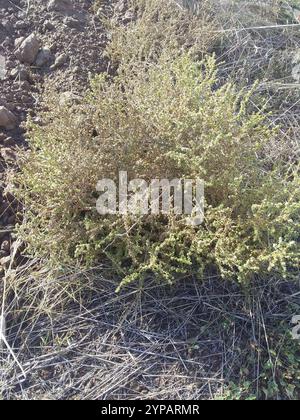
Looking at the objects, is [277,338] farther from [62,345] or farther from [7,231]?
[7,231]

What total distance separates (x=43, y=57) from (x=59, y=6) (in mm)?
436

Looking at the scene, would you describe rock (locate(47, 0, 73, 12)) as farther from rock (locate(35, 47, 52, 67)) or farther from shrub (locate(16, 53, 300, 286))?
shrub (locate(16, 53, 300, 286))

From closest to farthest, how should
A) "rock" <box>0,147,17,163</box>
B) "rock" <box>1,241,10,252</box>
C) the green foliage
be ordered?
the green foliage, "rock" <box>1,241,10,252</box>, "rock" <box>0,147,17,163</box>

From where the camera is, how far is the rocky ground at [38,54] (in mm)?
2271

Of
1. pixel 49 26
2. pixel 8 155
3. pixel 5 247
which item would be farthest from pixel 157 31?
pixel 5 247

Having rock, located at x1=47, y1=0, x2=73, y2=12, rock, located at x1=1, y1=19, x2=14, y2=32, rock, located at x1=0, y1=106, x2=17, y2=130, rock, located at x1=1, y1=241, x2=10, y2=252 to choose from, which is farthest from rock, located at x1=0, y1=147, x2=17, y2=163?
rock, located at x1=47, y1=0, x2=73, y2=12

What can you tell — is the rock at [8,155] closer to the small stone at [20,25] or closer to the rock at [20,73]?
the rock at [20,73]

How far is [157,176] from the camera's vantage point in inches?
74.2

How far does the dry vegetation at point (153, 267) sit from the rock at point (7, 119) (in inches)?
13.6

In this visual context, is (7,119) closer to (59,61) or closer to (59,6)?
(59,61)

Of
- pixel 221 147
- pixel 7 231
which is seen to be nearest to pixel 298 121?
pixel 221 147

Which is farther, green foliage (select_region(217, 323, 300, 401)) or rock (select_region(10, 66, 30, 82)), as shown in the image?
rock (select_region(10, 66, 30, 82))

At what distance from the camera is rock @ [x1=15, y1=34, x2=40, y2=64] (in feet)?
8.27

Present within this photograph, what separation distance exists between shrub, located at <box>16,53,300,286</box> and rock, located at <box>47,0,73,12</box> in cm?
106
